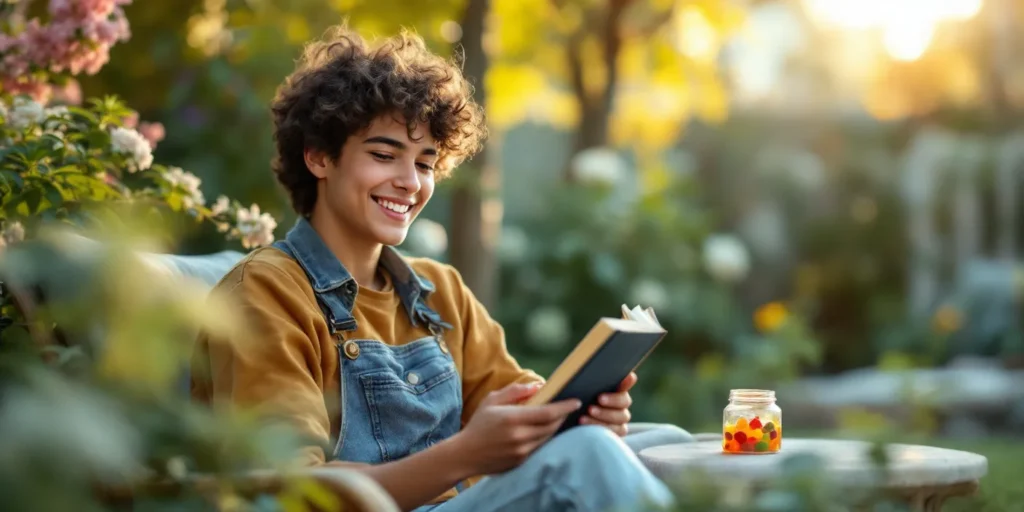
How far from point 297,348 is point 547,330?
4.93 m

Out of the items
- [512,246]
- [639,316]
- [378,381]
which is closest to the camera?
[639,316]

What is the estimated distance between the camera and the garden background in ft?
14.3

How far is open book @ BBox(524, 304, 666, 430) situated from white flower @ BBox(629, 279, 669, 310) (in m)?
5.06

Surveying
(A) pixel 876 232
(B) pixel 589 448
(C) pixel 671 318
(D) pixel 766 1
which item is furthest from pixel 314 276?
(A) pixel 876 232

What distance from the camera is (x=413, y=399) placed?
8.11 ft

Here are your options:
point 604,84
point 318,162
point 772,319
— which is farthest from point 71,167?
point 604,84

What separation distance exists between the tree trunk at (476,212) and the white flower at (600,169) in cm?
199

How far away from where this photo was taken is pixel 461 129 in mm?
2725

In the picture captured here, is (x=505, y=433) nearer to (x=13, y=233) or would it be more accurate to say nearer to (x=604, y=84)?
(x=13, y=233)

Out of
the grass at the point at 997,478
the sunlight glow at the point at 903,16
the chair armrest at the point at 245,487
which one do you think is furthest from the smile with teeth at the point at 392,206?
the sunlight glow at the point at 903,16

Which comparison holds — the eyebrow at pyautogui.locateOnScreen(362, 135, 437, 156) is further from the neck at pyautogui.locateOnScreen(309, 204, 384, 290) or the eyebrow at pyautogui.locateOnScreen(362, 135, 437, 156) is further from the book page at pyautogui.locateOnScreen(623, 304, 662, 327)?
the book page at pyautogui.locateOnScreen(623, 304, 662, 327)

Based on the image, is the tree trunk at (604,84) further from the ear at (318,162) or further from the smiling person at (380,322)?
the ear at (318,162)

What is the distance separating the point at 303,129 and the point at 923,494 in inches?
56.6

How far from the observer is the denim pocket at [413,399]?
2.42 metres
